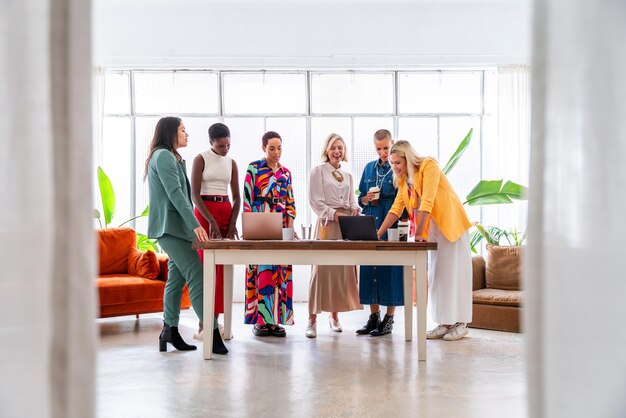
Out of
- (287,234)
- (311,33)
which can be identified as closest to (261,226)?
(287,234)

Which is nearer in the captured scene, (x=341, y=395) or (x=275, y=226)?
(x=341, y=395)

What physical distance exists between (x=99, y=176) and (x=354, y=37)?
3527mm

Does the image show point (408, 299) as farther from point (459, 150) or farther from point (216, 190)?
point (459, 150)

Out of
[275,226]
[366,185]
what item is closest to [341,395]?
[275,226]

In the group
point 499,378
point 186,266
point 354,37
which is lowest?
point 499,378

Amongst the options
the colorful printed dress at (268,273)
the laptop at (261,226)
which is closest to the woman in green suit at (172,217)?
the laptop at (261,226)

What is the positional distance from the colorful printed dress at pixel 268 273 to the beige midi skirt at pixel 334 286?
10.4 inches

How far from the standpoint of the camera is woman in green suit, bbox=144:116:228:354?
3.82 metres

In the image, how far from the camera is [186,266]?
152 inches

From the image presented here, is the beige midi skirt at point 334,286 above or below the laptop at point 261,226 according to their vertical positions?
below

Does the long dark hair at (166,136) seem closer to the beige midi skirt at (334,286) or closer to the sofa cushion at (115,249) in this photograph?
the beige midi skirt at (334,286)

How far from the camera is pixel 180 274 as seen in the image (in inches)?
154

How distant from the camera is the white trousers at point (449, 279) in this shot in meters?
4.53
